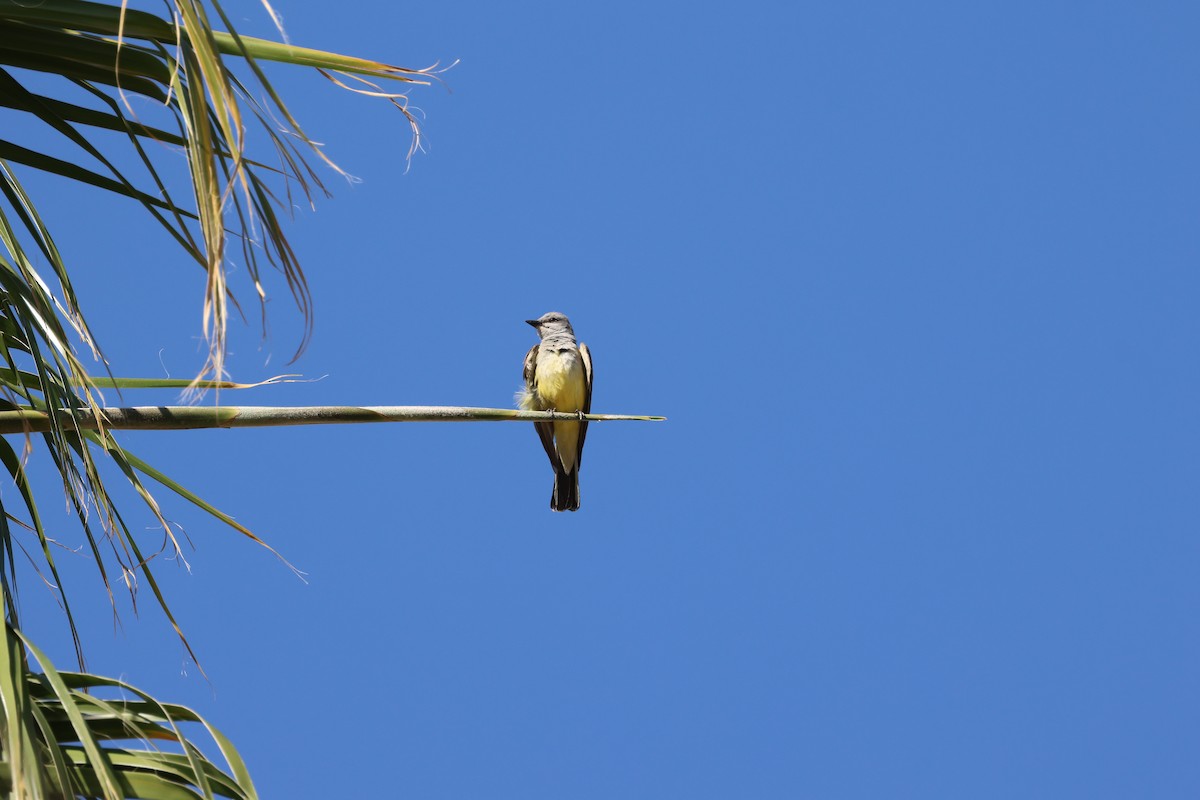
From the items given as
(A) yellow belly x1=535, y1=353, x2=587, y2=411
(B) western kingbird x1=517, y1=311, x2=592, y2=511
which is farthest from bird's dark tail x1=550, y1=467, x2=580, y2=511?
(A) yellow belly x1=535, y1=353, x2=587, y2=411

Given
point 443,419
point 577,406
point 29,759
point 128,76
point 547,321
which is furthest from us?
point 547,321

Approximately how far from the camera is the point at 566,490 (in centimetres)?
950

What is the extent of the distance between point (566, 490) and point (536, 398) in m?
0.70

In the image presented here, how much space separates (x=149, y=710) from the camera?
229cm

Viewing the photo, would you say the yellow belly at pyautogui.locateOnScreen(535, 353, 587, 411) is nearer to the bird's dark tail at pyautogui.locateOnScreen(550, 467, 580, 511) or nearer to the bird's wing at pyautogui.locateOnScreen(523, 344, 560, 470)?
the bird's wing at pyautogui.locateOnScreen(523, 344, 560, 470)

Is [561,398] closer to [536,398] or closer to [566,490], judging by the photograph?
[536,398]

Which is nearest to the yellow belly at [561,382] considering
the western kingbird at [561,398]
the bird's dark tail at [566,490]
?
the western kingbird at [561,398]

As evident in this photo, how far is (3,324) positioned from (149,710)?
33.4 inches

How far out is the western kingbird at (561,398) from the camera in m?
9.29

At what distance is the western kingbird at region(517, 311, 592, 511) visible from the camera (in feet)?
30.5

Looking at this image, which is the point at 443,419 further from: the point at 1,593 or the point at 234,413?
the point at 1,593

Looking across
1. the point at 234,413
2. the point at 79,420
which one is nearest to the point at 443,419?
the point at 234,413

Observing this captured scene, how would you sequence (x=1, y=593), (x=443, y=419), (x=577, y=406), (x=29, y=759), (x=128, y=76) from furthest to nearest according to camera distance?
(x=577, y=406), (x=443, y=419), (x=128, y=76), (x=1, y=593), (x=29, y=759)

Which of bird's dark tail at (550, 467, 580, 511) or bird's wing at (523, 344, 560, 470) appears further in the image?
bird's dark tail at (550, 467, 580, 511)
